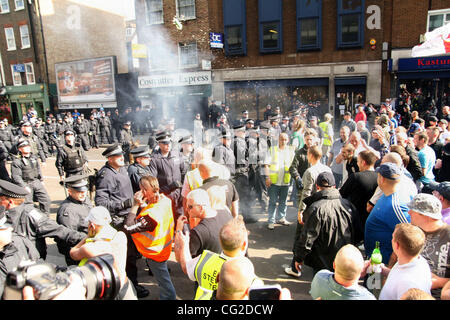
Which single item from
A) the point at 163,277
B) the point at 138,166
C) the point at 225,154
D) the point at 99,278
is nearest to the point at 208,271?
the point at 99,278

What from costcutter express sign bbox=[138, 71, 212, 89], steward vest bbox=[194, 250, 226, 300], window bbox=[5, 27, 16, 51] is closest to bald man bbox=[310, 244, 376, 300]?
steward vest bbox=[194, 250, 226, 300]

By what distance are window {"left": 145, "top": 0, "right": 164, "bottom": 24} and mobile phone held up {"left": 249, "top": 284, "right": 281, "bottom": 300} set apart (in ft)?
65.8

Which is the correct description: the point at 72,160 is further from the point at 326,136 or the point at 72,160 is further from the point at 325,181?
the point at 326,136

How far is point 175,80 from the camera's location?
19.3 m

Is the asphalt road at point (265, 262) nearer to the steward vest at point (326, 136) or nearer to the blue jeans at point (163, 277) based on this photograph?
the blue jeans at point (163, 277)

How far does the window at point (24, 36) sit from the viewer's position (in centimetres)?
2389

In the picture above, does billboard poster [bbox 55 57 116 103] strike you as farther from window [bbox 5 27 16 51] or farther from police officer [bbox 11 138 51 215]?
police officer [bbox 11 138 51 215]

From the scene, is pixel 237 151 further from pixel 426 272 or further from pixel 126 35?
pixel 126 35

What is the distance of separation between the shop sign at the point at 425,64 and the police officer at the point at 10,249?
16028mm

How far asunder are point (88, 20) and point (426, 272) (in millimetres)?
28117

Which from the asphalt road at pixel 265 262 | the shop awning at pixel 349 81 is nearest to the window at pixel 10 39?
the shop awning at pixel 349 81

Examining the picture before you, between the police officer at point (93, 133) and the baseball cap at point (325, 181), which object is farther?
the police officer at point (93, 133)

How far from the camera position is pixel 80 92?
23.0 meters

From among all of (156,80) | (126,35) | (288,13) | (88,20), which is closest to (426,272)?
(288,13)
